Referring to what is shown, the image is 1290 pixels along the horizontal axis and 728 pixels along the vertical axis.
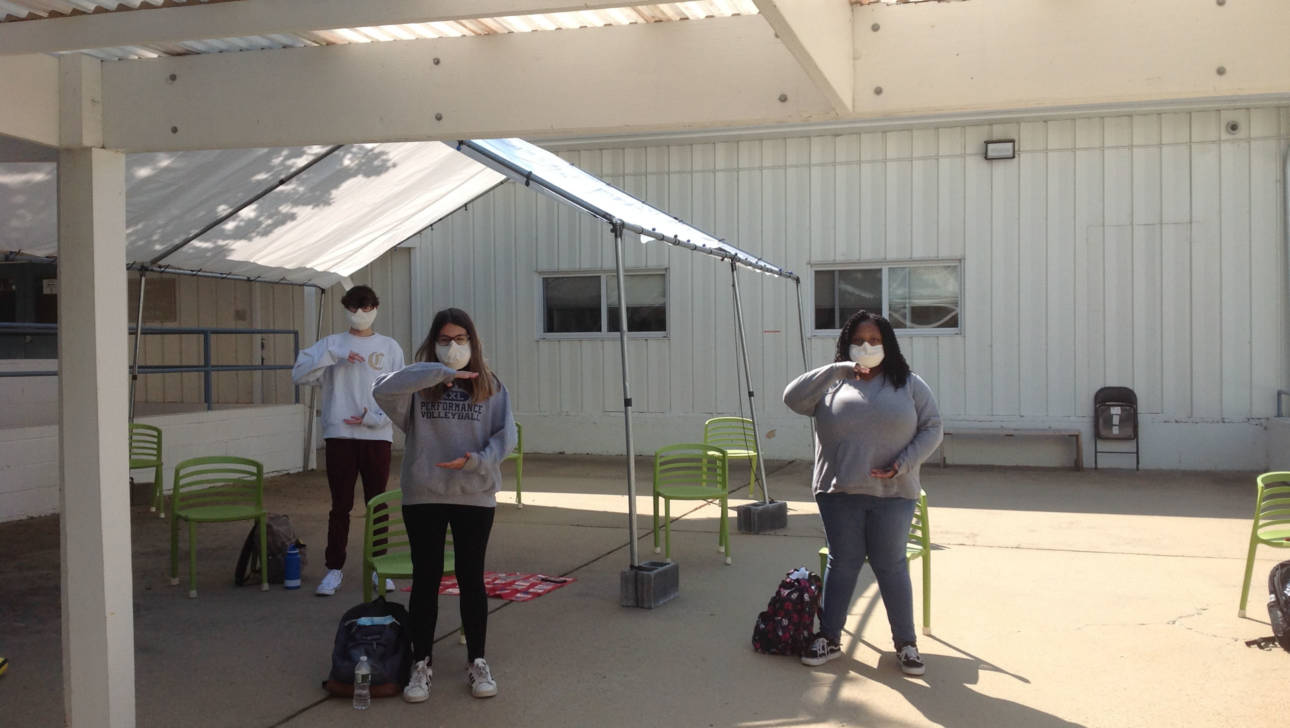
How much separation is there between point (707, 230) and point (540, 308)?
2193mm

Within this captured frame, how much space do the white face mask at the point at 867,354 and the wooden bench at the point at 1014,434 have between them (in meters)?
7.07

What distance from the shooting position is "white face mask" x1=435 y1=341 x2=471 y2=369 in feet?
13.2

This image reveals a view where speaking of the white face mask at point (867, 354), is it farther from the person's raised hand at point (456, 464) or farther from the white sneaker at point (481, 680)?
the white sneaker at point (481, 680)

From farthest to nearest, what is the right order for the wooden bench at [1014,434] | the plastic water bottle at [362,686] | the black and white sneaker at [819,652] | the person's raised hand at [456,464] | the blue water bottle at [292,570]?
the wooden bench at [1014,434], the blue water bottle at [292,570], the black and white sneaker at [819,652], the plastic water bottle at [362,686], the person's raised hand at [456,464]

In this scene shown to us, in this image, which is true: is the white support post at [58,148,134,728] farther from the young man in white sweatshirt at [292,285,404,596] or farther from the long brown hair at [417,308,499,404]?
the young man in white sweatshirt at [292,285,404,596]

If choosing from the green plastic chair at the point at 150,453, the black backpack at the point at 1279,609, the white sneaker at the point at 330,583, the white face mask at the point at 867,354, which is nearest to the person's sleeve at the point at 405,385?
the white face mask at the point at 867,354

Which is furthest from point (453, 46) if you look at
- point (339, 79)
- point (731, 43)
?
point (731, 43)

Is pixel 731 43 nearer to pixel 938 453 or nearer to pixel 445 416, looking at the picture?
pixel 445 416

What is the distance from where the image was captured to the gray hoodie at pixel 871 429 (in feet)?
14.1

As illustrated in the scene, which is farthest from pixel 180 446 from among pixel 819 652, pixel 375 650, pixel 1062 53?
pixel 1062 53

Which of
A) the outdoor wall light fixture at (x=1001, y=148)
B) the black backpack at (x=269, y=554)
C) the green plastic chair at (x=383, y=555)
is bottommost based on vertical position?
the black backpack at (x=269, y=554)

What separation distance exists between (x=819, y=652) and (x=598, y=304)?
27.7ft

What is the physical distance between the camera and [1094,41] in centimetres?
298

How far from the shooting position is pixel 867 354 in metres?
4.30
